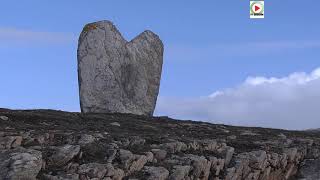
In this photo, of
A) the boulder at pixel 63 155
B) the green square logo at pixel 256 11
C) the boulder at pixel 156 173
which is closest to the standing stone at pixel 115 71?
the green square logo at pixel 256 11

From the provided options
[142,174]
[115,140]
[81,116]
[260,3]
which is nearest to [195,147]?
[115,140]

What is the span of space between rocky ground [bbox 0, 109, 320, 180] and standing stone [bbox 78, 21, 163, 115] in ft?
35.1

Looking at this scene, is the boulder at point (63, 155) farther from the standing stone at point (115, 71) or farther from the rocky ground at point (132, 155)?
the standing stone at point (115, 71)

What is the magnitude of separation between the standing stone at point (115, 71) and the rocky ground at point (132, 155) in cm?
1071

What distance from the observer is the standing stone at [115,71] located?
46.3m

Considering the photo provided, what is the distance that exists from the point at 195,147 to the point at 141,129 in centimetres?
708

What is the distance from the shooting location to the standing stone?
152 ft

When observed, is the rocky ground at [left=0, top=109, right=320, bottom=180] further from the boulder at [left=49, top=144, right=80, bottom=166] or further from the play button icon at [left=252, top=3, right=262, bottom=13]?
the play button icon at [left=252, top=3, right=262, bottom=13]

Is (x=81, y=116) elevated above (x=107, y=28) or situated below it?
below

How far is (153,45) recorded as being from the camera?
50438 millimetres

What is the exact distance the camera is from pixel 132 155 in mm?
19969

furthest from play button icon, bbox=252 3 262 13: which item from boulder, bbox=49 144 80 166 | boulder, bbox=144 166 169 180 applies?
boulder, bbox=49 144 80 166

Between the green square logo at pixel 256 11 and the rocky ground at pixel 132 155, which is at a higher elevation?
the green square logo at pixel 256 11

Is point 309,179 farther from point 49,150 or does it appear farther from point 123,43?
point 123,43
